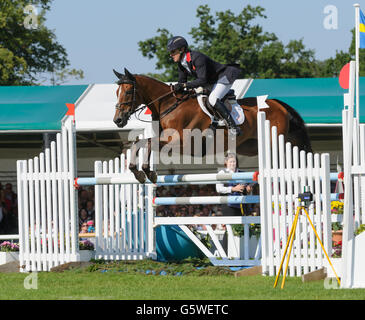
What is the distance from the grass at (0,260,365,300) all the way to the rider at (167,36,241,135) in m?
1.93

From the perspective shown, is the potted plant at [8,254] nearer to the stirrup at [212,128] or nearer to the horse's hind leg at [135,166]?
the horse's hind leg at [135,166]

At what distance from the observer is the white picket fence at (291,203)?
6.88 m

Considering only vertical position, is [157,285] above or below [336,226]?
below

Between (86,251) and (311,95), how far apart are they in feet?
25.2

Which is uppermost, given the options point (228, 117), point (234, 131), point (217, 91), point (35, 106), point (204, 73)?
point (35, 106)

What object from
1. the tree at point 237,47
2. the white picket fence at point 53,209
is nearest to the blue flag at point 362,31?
the white picket fence at point 53,209

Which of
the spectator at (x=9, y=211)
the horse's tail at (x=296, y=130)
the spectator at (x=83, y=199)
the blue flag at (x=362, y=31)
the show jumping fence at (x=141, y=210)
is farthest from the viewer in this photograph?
the spectator at (x=9, y=211)

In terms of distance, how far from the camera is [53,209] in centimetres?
870

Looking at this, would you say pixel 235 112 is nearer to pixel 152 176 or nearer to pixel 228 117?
pixel 228 117

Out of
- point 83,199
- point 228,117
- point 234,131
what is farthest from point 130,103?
point 83,199

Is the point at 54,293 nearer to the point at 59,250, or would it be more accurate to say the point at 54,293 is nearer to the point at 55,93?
the point at 59,250

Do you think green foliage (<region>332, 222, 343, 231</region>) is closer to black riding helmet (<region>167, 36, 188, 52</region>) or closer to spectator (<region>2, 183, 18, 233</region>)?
black riding helmet (<region>167, 36, 188, 52</region>)

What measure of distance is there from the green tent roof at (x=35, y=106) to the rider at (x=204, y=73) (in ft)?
19.5

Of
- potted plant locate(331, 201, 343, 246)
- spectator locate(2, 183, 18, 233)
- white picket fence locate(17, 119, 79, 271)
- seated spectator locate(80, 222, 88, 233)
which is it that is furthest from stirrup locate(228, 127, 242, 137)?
spectator locate(2, 183, 18, 233)
